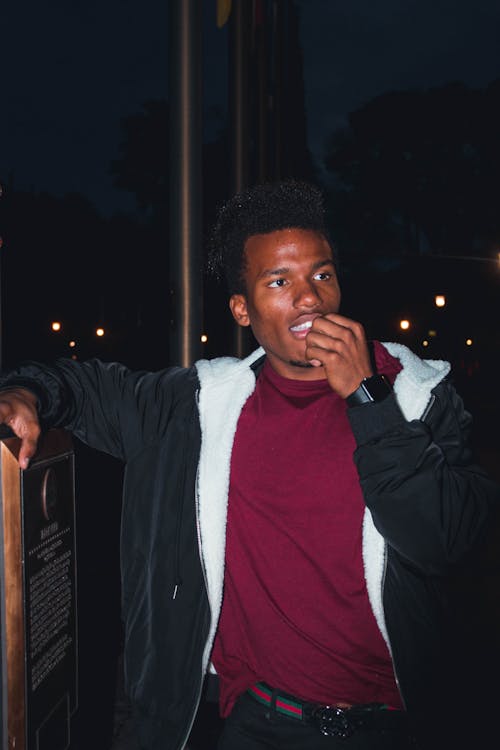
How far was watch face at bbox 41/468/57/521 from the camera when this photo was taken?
1.80 m

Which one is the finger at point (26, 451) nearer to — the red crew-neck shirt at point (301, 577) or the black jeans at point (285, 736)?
the red crew-neck shirt at point (301, 577)

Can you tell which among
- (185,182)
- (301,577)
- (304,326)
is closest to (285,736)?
(301,577)

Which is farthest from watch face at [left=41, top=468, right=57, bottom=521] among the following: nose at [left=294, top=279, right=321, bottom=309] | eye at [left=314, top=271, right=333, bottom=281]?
eye at [left=314, top=271, right=333, bottom=281]

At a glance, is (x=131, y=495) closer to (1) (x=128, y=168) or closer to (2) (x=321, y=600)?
(2) (x=321, y=600)

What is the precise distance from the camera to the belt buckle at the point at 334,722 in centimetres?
209

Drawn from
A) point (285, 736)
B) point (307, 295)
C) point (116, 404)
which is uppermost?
point (307, 295)

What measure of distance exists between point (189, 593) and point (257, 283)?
109 cm

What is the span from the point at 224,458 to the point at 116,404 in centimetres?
46

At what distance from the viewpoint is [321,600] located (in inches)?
85.4

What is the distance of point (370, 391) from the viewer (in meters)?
2.07

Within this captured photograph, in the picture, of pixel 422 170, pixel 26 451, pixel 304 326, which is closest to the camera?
pixel 26 451

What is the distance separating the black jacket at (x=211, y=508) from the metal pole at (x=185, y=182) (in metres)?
1.47

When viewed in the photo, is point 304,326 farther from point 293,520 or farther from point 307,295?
point 293,520

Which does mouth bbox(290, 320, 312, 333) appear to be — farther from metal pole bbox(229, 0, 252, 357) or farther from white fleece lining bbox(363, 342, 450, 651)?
metal pole bbox(229, 0, 252, 357)
